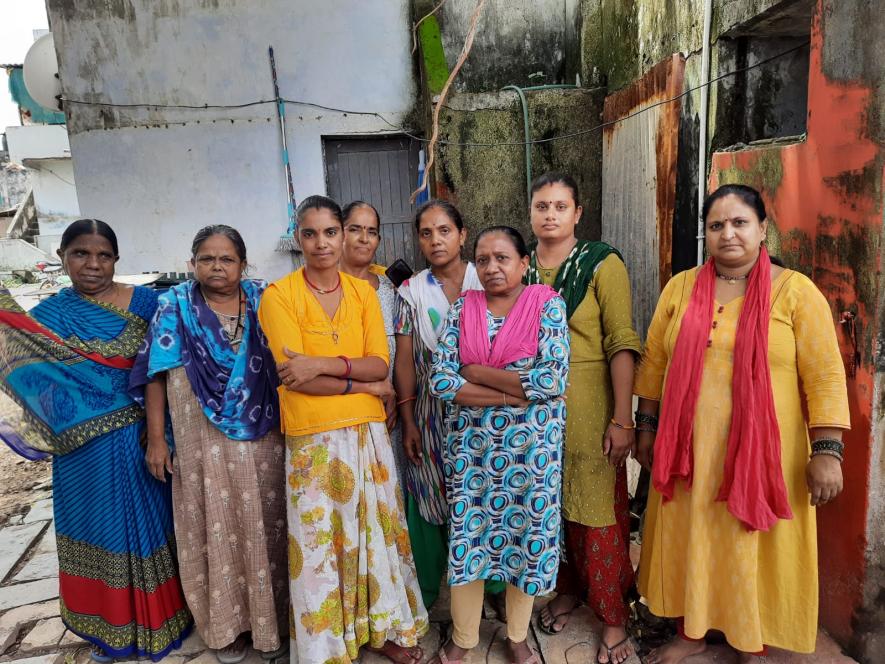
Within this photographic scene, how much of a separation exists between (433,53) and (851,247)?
4.28 m

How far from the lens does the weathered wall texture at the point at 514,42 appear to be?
18.5ft

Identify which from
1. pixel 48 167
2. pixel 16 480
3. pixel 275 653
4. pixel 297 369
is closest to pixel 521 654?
pixel 275 653

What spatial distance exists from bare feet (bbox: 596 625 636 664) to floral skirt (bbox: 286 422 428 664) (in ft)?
2.64

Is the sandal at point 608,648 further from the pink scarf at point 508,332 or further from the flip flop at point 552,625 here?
the pink scarf at point 508,332

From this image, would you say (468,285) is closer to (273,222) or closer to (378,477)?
(378,477)

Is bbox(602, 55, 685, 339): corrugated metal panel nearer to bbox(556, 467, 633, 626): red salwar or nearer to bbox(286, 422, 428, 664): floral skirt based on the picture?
bbox(556, 467, 633, 626): red salwar

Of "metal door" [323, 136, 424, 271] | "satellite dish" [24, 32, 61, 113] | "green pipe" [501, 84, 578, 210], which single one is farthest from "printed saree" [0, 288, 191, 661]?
"satellite dish" [24, 32, 61, 113]

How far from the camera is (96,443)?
2.59 meters

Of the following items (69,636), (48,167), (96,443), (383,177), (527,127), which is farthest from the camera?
(48,167)

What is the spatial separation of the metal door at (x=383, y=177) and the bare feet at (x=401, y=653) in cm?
427

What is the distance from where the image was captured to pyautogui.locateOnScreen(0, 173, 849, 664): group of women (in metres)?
2.21

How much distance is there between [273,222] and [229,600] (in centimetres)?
450

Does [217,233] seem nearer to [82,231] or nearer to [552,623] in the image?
[82,231]

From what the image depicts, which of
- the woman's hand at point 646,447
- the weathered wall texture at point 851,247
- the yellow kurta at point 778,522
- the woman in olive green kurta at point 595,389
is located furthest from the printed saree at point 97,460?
the weathered wall texture at point 851,247
